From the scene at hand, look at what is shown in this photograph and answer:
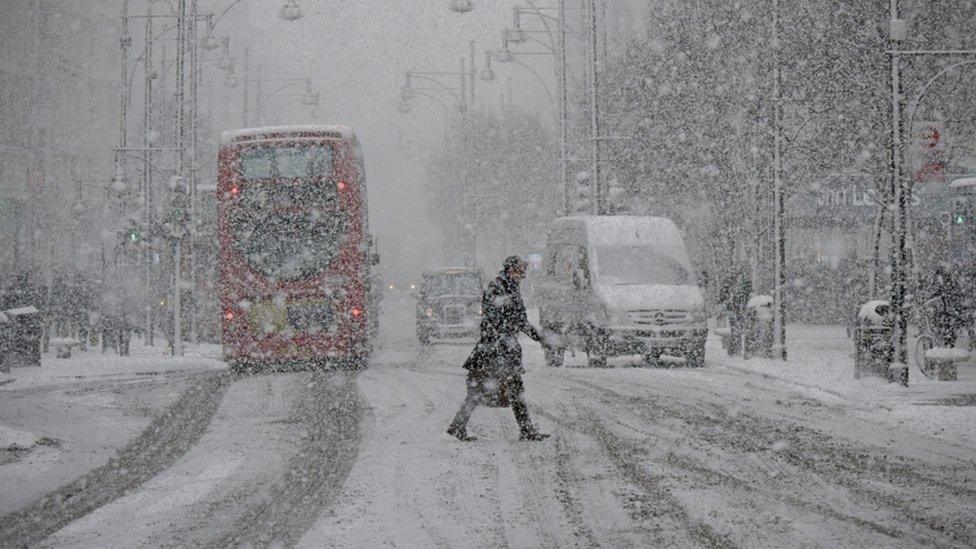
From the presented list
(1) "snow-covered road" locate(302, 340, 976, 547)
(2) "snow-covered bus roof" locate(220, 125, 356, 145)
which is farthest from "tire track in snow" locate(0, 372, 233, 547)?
(2) "snow-covered bus roof" locate(220, 125, 356, 145)

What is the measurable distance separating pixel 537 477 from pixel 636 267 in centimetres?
1342

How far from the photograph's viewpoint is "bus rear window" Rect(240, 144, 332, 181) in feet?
74.6

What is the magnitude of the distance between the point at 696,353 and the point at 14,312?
38.7 feet

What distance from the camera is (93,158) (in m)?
75.2

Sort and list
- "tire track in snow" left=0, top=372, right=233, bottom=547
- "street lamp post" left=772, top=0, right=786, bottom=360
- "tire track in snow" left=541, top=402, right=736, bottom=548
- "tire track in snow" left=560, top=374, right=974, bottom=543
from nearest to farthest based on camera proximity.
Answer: "tire track in snow" left=541, top=402, right=736, bottom=548 → "tire track in snow" left=560, top=374, right=974, bottom=543 → "tire track in snow" left=0, top=372, right=233, bottom=547 → "street lamp post" left=772, top=0, right=786, bottom=360

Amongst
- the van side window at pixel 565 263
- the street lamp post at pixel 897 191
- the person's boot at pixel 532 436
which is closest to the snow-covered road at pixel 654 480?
the person's boot at pixel 532 436

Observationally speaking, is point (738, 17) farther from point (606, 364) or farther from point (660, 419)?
point (660, 419)

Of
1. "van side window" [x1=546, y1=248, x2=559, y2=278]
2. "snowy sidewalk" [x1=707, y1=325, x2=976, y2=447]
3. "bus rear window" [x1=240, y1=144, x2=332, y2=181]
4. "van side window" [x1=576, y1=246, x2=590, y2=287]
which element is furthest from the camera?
"van side window" [x1=546, y1=248, x2=559, y2=278]

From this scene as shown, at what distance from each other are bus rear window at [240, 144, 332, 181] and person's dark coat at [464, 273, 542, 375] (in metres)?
10.6

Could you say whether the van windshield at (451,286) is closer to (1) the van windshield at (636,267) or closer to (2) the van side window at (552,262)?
(2) the van side window at (552,262)

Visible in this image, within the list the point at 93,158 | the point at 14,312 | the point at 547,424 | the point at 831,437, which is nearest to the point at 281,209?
the point at 14,312

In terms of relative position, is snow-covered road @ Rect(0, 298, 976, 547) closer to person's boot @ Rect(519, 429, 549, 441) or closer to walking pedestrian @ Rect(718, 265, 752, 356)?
person's boot @ Rect(519, 429, 549, 441)

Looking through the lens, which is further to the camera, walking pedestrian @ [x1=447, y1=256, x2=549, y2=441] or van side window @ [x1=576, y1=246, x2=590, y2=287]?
van side window @ [x1=576, y1=246, x2=590, y2=287]

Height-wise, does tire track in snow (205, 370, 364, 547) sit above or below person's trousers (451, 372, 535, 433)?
below
